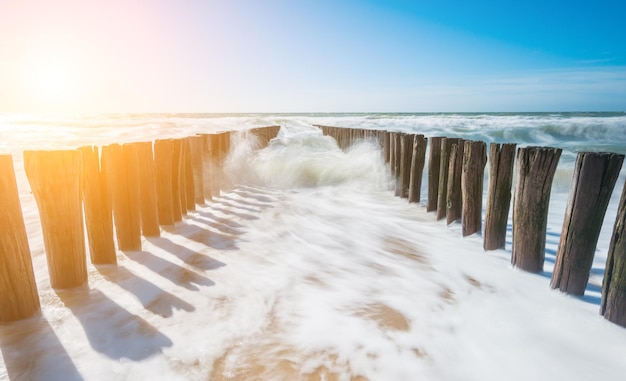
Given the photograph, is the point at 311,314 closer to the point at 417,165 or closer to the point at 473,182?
the point at 473,182

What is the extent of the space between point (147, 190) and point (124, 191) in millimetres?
359

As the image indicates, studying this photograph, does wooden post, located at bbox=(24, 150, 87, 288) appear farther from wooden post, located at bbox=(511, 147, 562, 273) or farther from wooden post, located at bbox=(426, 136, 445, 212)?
wooden post, located at bbox=(426, 136, 445, 212)

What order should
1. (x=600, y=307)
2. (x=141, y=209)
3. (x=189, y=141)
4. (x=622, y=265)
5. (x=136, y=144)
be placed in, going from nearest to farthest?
(x=622, y=265) < (x=600, y=307) < (x=136, y=144) < (x=141, y=209) < (x=189, y=141)

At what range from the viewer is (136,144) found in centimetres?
338

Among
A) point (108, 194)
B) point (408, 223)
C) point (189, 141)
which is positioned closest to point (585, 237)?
point (408, 223)

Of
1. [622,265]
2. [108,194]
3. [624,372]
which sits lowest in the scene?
[624,372]

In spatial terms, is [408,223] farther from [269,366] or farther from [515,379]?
[269,366]

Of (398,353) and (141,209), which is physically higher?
(141,209)

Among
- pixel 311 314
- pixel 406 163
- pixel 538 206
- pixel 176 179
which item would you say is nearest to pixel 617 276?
pixel 538 206

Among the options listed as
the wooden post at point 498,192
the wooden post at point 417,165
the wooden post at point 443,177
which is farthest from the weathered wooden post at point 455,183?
the wooden post at point 417,165

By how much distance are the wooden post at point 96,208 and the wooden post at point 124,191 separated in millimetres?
85

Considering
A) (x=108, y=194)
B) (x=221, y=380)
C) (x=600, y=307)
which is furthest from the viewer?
(x=108, y=194)

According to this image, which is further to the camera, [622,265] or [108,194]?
[108,194]

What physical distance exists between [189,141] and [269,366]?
3671mm
